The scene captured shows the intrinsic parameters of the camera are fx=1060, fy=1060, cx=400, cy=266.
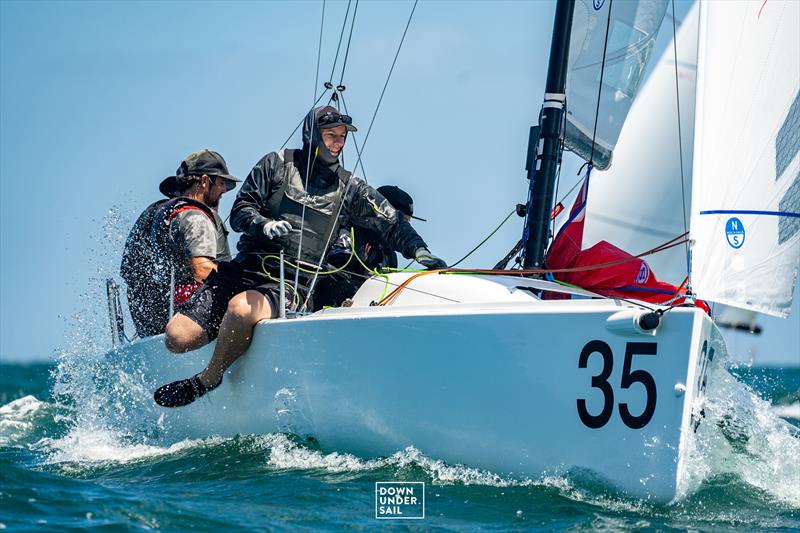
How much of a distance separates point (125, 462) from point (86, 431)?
1483mm

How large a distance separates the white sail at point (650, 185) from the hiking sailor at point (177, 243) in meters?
2.53

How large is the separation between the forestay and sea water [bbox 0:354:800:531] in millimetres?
1437

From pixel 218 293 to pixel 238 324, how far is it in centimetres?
43

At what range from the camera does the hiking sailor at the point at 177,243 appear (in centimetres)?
613

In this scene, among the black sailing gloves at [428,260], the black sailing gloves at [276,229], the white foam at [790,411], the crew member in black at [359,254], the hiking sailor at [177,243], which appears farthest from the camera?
the white foam at [790,411]

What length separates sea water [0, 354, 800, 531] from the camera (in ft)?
12.5

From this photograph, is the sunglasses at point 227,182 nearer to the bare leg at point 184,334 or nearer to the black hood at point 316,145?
the black hood at point 316,145

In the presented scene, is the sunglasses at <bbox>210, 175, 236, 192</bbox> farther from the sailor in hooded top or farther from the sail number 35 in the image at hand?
Answer: the sail number 35

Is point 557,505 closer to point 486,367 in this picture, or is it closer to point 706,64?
Result: point 486,367

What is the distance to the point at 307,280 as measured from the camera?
554 cm

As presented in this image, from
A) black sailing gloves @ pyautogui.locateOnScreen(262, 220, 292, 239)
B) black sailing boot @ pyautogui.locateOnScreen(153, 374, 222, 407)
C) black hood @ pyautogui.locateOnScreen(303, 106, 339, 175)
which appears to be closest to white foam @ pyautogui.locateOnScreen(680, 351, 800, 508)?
black sailing gloves @ pyautogui.locateOnScreen(262, 220, 292, 239)

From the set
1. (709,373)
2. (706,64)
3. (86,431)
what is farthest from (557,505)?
(86,431)

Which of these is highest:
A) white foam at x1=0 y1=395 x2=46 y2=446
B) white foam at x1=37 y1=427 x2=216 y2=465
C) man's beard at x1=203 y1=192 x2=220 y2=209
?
man's beard at x1=203 y1=192 x2=220 y2=209

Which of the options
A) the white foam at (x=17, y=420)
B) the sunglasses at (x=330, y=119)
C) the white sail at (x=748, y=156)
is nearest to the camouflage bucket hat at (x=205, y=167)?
the sunglasses at (x=330, y=119)
